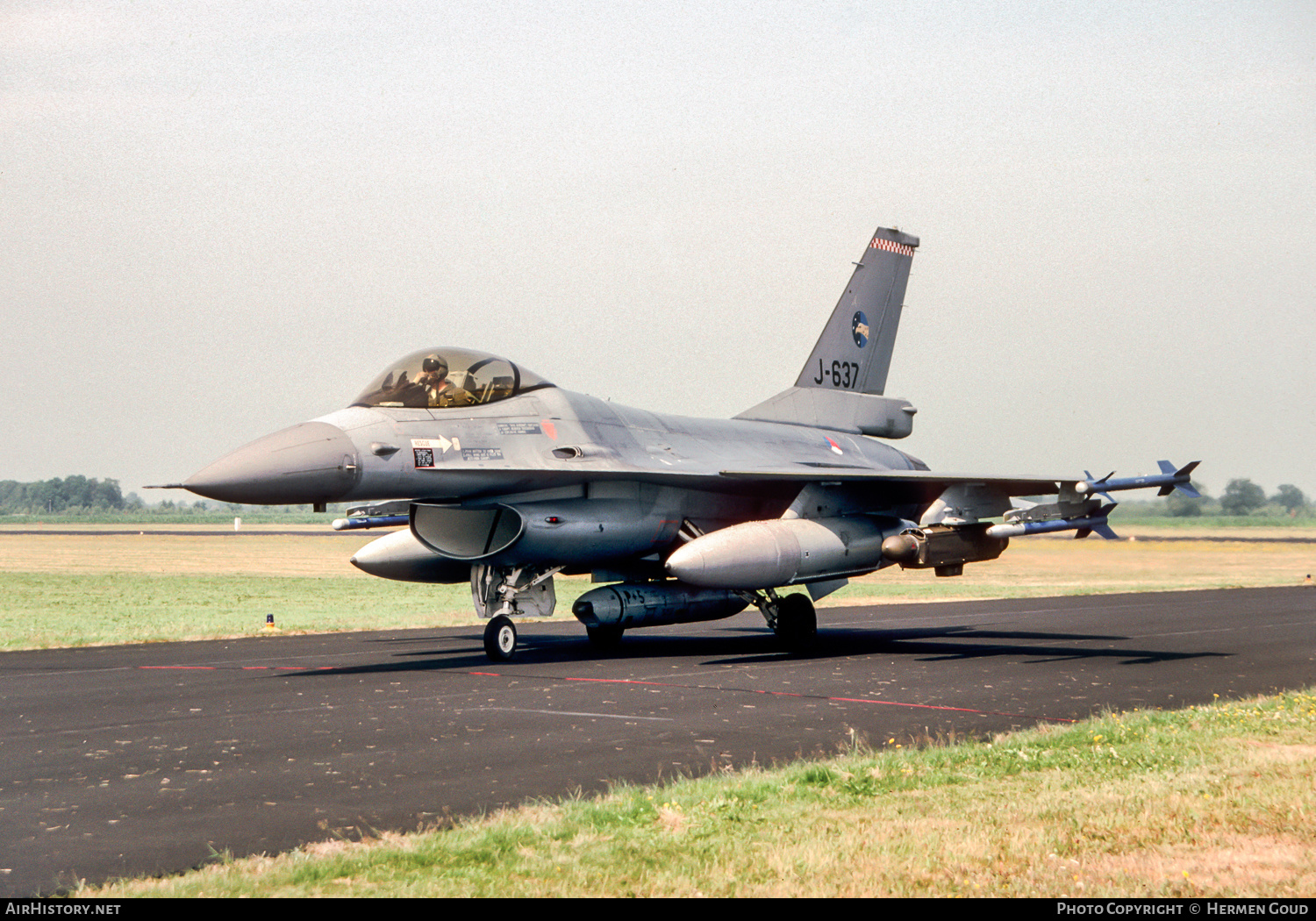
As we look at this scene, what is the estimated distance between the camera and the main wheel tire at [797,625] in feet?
57.4

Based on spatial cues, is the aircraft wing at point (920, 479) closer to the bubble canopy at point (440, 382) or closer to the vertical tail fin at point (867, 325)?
the bubble canopy at point (440, 382)

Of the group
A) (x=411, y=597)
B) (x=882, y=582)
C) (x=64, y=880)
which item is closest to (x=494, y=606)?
(x=64, y=880)

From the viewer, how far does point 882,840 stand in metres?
5.79

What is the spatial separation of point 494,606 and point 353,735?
6548 millimetres

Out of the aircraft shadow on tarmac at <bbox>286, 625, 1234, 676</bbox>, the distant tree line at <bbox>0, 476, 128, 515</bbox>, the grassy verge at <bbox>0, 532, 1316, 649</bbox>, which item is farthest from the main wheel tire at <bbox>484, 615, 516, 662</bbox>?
the distant tree line at <bbox>0, 476, 128, 515</bbox>

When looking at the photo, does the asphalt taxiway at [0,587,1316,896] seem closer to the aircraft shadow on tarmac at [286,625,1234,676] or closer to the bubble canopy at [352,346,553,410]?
the aircraft shadow on tarmac at [286,625,1234,676]

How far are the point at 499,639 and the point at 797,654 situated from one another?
4224mm

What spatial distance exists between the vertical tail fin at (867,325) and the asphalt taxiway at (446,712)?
5.00 m

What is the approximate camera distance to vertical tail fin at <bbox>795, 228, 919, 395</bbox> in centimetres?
2295

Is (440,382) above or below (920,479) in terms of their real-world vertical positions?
above

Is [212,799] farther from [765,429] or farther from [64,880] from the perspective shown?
[765,429]

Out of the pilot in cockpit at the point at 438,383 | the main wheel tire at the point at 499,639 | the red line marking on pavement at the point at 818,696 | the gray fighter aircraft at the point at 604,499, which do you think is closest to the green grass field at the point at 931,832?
the red line marking on pavement at the point at 818,696

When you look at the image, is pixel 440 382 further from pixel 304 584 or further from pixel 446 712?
pixel 304 584

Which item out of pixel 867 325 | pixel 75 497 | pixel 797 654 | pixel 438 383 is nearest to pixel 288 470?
pixel 438 383
